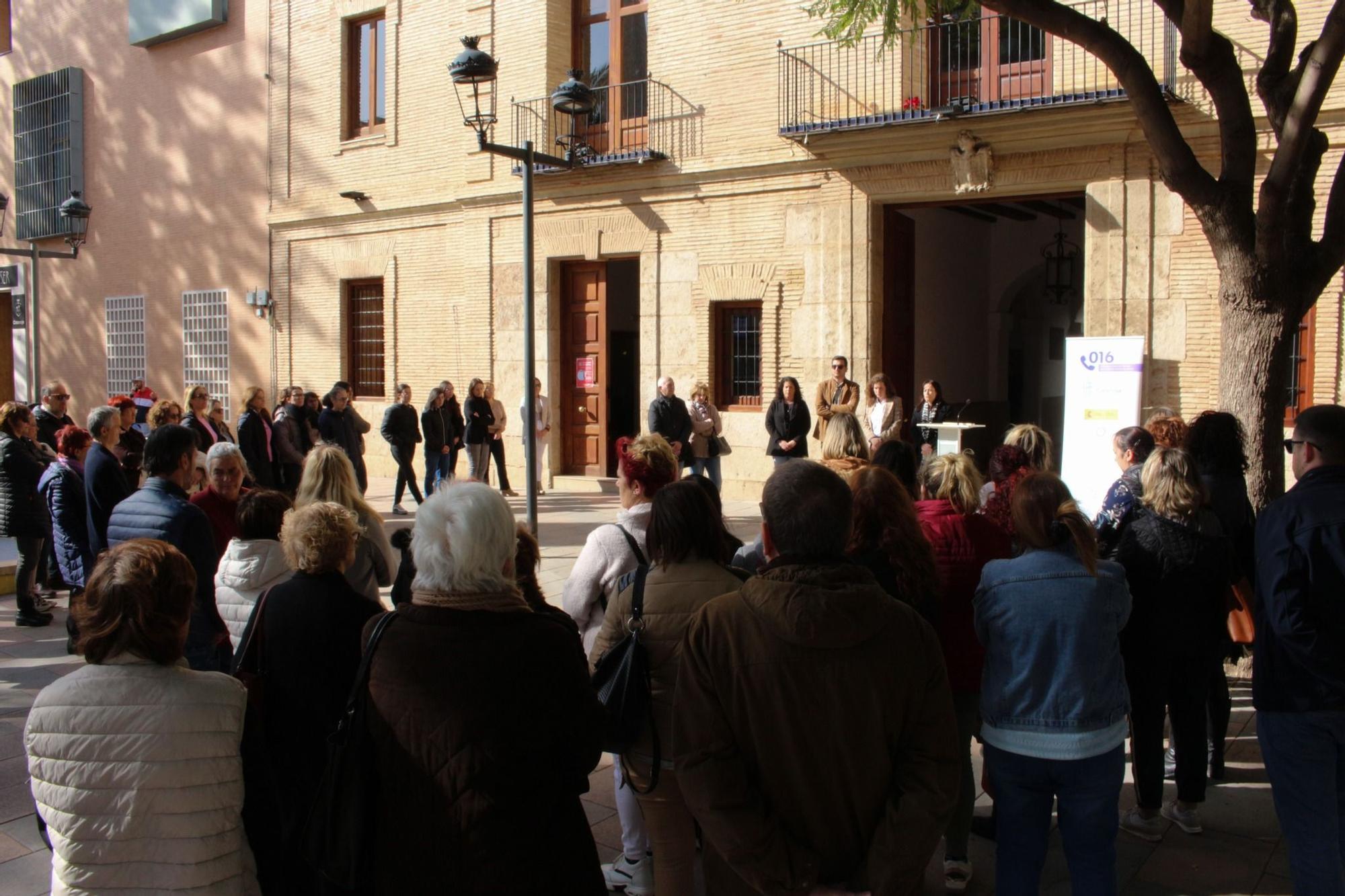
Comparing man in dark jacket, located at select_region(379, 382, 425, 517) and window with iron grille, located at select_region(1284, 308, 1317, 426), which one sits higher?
window with iron grille, located at select_region(1284, 308, 1317, 426)

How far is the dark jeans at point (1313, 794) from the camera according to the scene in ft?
11.1

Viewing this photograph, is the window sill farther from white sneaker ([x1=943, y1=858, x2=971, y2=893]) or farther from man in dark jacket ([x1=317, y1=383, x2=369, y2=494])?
white sneaker ([x1=943, y1=858, x2=971, y2=893])

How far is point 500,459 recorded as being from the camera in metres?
15.2

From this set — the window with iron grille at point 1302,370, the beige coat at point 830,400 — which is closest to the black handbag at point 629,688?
the beige coat at point 830,400

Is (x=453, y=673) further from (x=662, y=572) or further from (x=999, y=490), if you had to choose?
(x=999, y=490)

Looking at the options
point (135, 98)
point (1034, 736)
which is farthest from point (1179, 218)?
point (135, 98)

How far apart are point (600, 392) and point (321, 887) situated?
13438 millimetres

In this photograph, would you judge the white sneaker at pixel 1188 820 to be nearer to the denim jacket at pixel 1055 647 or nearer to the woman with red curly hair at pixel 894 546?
the denim jacket at pixel 1055 647

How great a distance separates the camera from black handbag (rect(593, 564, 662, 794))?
3.10 meters

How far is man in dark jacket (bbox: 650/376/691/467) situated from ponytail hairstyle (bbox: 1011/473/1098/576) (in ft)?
29.9

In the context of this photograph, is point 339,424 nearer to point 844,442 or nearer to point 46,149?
point 844,442

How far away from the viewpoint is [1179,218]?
1160 cm

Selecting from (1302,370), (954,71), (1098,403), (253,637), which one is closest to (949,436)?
(1098,403)

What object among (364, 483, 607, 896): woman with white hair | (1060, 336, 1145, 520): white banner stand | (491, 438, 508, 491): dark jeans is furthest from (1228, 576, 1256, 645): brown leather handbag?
(491, 438, 508, 491): dark jeans
